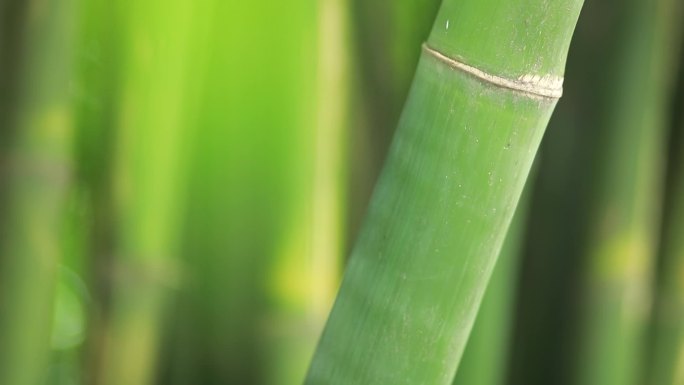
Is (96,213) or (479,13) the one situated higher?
(479,13)

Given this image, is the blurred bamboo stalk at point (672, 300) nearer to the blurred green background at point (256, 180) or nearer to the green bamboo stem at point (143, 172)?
the blurred green background at point (256, 180)

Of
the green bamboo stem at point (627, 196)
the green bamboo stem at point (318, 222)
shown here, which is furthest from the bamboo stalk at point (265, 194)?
the green bamboo stem at point (627, 196)

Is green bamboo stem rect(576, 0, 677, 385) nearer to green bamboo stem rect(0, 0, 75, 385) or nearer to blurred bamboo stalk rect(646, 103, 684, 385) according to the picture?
blurred bamboo stalk rect(646, 103, 684, 385)

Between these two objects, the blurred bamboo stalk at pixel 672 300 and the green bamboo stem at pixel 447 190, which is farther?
the blurred bamboo stalk at pixel 672 300

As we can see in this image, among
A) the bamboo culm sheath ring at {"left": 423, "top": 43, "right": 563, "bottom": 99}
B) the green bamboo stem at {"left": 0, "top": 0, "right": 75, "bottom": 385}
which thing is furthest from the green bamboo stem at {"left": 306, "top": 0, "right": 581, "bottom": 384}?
the green bamboo stem at {"left": 0, "top": 0, "right": 75, "bottom": 385}

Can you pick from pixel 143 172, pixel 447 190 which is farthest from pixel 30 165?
pixel 447 190

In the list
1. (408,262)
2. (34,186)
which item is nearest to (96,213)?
(34,186)

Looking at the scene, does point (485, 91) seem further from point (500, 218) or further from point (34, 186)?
point (34, 186)

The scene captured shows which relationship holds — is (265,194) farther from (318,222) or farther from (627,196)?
(627,196)
